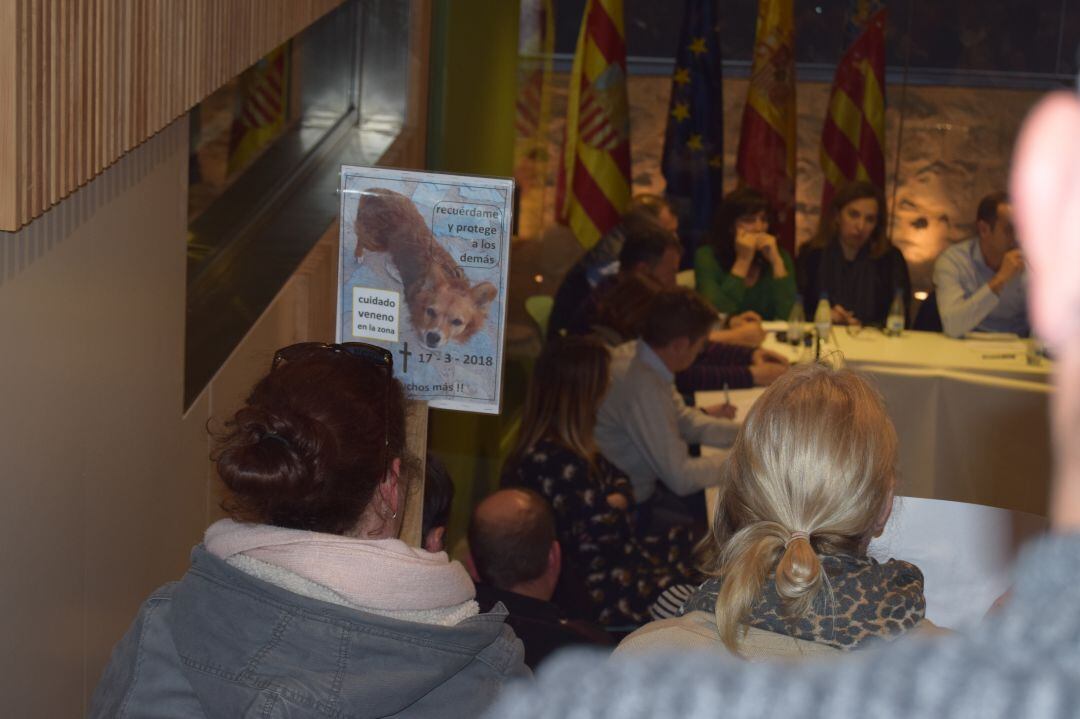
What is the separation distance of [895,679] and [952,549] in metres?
1.94

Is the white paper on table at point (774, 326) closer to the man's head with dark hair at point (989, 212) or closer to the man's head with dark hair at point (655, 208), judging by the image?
the man's head with dark hair at point (655, 208)

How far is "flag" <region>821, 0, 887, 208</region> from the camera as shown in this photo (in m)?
6.36

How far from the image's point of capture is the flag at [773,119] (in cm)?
631

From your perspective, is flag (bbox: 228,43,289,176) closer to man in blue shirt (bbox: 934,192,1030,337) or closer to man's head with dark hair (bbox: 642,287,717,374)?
man's head with dark hair (bbox: 642,287,717,374)

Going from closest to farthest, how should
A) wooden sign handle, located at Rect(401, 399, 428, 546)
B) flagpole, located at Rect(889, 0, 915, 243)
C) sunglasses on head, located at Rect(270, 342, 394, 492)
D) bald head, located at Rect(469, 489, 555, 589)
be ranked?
1. sunglasses on head, located at Rect(270, 342, 394, 492)
2. wooden sign handle, located at Rect(401, 399, 428, 546)
3. bald head, located at Rect(469, 489, 555, 589)
4. flagpole, located at Rect(889, 0, 915, 243)

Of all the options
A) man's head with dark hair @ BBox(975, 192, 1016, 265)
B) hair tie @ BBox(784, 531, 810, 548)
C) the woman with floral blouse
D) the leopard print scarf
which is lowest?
the woman with floral blouse

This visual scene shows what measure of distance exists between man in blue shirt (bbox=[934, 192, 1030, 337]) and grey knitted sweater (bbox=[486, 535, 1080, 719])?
5286mm

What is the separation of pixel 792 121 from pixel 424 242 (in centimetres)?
472

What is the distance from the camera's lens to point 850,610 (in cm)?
153

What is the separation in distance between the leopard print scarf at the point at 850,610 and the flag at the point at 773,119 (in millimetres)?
5114

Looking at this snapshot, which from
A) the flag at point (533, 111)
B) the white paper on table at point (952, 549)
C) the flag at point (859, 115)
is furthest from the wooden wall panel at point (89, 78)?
the flag at point (859, 115)

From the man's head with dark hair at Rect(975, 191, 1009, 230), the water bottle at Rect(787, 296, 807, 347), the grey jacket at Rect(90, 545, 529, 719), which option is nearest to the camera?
the grey jacket at Rect(90, 545, 529, 719)

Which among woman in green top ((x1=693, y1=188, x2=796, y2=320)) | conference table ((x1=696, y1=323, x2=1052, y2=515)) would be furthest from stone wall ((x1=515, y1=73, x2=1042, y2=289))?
conference table ((x1=696, y1=323, x2=1052, y2=515))

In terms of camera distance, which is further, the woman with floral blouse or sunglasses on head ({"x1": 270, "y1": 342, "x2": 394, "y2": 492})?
the woman with floral blouse
